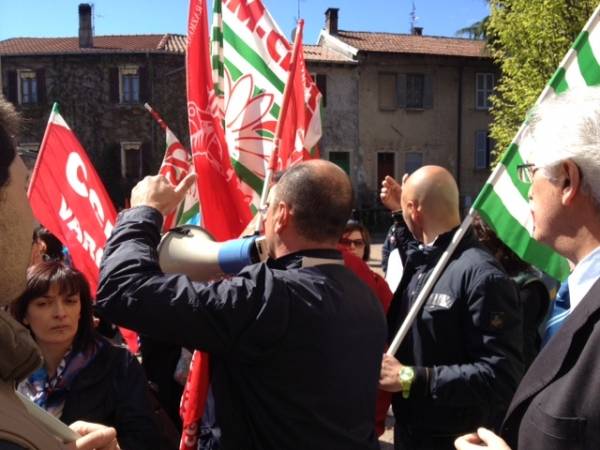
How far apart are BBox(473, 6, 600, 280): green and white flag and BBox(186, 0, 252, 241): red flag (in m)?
1.25

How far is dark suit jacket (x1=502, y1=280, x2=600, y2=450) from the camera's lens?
4.02ft

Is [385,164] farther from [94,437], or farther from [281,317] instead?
[94,437]

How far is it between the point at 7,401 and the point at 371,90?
27.0 meters

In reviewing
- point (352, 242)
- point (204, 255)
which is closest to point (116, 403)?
point (204, 255)

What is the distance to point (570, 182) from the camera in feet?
5.20

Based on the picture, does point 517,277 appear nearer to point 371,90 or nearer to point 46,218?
point 46,218

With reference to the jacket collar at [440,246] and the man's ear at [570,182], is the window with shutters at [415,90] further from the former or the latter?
the man's ear at [570,182]

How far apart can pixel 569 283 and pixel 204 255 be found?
1.04 m

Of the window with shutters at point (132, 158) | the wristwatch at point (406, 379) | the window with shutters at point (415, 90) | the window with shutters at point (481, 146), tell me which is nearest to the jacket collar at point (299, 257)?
the wristwatch at point (406, 379)

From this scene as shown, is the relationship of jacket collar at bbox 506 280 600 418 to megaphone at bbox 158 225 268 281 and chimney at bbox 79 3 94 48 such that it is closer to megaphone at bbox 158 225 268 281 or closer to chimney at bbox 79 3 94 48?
megaphone at bbox 158 225 268 281

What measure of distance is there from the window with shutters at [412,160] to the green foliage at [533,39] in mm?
11024

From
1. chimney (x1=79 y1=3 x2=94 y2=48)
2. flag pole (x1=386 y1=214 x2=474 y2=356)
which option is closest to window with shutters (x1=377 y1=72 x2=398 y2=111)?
chimney (x1=79 y1=3 x2=94 y2=48)

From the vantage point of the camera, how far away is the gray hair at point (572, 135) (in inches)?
60.8

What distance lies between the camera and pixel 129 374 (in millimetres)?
2271
